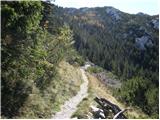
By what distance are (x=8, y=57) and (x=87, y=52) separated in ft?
332

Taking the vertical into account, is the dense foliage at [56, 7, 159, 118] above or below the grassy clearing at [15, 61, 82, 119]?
below

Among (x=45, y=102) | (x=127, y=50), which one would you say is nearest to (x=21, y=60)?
(x=45, y=102)

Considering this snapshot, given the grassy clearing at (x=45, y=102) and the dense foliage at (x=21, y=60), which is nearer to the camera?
the dense foliage at (x=21, y=60)

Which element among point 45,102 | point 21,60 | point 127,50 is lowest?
point 127,50

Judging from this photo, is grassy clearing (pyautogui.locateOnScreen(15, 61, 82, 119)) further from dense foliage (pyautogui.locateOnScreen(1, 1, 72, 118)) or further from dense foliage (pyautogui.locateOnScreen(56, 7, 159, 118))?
dense foliage (pyautogui.locateOnScreen(56, 7, 159, 118))

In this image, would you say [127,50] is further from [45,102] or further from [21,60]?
[21,60]

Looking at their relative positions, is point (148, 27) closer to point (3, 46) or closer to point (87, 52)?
point (87, 52)

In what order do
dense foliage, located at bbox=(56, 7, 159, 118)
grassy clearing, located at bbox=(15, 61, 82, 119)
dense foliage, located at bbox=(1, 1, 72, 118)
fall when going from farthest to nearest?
dense foliage, located at bbox=(56, 7, 159, 118), grassy clearing, located at bbox=(15, 61, 82, 119), dense foliage, located at bbox=(1, 1, 72, 118)

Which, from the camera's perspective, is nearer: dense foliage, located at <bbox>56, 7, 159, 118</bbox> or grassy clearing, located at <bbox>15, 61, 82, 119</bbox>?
grassy clearing, located at <bbox>15, 61, 82, 119</bbox>

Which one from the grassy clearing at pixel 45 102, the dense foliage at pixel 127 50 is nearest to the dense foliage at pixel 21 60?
the grassy clearing at pixel 45 102

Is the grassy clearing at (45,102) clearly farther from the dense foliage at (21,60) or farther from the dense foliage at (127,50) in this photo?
the dense foliage at (127,50)

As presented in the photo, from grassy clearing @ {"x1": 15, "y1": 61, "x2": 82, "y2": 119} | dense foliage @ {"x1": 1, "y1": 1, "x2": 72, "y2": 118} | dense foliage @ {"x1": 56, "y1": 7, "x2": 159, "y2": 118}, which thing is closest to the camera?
dense foliage @ {"x1": 1, "y1": 1, "x2": 72, "y2": 118}

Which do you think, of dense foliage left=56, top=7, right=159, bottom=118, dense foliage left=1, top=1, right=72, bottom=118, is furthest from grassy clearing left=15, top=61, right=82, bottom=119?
dense foliage left=56, top=7, right=159, bottom=118

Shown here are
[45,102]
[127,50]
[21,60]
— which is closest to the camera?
[21,60]
